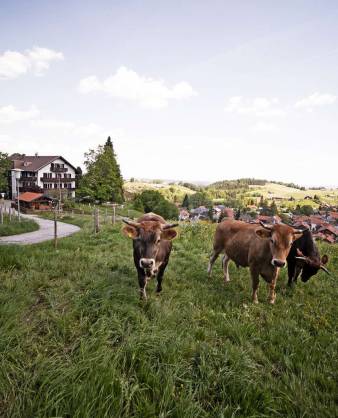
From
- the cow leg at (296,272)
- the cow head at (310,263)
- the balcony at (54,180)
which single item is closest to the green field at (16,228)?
the cow leg at (296,272)

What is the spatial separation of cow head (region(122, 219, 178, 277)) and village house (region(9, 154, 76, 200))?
54.9 m

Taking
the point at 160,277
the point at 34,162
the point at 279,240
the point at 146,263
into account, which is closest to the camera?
the point at 146,263

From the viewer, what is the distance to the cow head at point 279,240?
17.8 feet

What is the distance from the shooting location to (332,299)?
6.34 metres

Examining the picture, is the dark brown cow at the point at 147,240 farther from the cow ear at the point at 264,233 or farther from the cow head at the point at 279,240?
the cow head at the point at 279,240

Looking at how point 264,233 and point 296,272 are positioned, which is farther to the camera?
point 296,272

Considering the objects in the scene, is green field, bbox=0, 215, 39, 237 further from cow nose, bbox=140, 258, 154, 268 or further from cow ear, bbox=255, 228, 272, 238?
cow ear, bbox=255, 228, 272, 238

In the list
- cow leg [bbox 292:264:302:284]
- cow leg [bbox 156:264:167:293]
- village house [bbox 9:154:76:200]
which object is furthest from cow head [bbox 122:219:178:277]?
village house [bbox 9:154:76:200]

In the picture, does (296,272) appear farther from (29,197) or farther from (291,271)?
(29,197)

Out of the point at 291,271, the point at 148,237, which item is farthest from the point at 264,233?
the point at 148,237

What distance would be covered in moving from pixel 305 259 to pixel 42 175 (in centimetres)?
6289

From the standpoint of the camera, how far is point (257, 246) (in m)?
6.43

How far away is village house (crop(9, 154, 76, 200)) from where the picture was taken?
192ft

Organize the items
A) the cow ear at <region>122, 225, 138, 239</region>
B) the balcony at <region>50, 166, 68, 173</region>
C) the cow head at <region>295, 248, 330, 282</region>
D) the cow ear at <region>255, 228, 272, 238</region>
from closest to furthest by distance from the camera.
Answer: the cow ear at <region>122, 225, 138, 239</region>, the cow ear at <region>255, 228, 272, 238</region>, the cow head at <region>295, 248, 330, 282</region>, the balcony at <region>50, 166, 68, 173</region>
